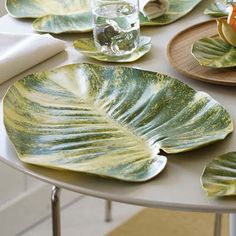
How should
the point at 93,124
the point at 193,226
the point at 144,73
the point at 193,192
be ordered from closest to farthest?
the point at 193,192 < the point at 93,124 < the point at 144,73 < the point at 193,226

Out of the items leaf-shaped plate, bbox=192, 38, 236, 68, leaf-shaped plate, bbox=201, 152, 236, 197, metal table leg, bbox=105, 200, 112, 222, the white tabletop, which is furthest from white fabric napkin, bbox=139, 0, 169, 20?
metal table leg, bbox=105, 200, 112, 222

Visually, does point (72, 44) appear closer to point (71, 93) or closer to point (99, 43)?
point (99, 43)

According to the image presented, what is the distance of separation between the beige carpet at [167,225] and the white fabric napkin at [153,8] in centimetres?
75

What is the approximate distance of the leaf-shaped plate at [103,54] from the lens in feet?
3.59

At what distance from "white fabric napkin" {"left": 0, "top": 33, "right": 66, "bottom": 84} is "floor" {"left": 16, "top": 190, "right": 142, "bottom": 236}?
768 millimetres

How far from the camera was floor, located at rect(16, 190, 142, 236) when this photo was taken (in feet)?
5.90

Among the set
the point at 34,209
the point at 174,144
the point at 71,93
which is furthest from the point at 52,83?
the point at 34,209

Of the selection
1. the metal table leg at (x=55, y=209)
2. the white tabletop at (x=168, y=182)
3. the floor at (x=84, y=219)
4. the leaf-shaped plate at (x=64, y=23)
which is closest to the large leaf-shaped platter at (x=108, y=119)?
the white tabletop at (x=168, y=182)

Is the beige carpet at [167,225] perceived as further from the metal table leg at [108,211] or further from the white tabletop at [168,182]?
the white tabletop at [168,182]

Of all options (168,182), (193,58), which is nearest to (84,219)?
(193,58)

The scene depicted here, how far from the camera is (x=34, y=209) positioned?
1838 millimetres

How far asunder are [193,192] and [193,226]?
1.09m

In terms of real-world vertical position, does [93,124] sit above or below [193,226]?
above

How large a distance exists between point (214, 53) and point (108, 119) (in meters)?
0.24
